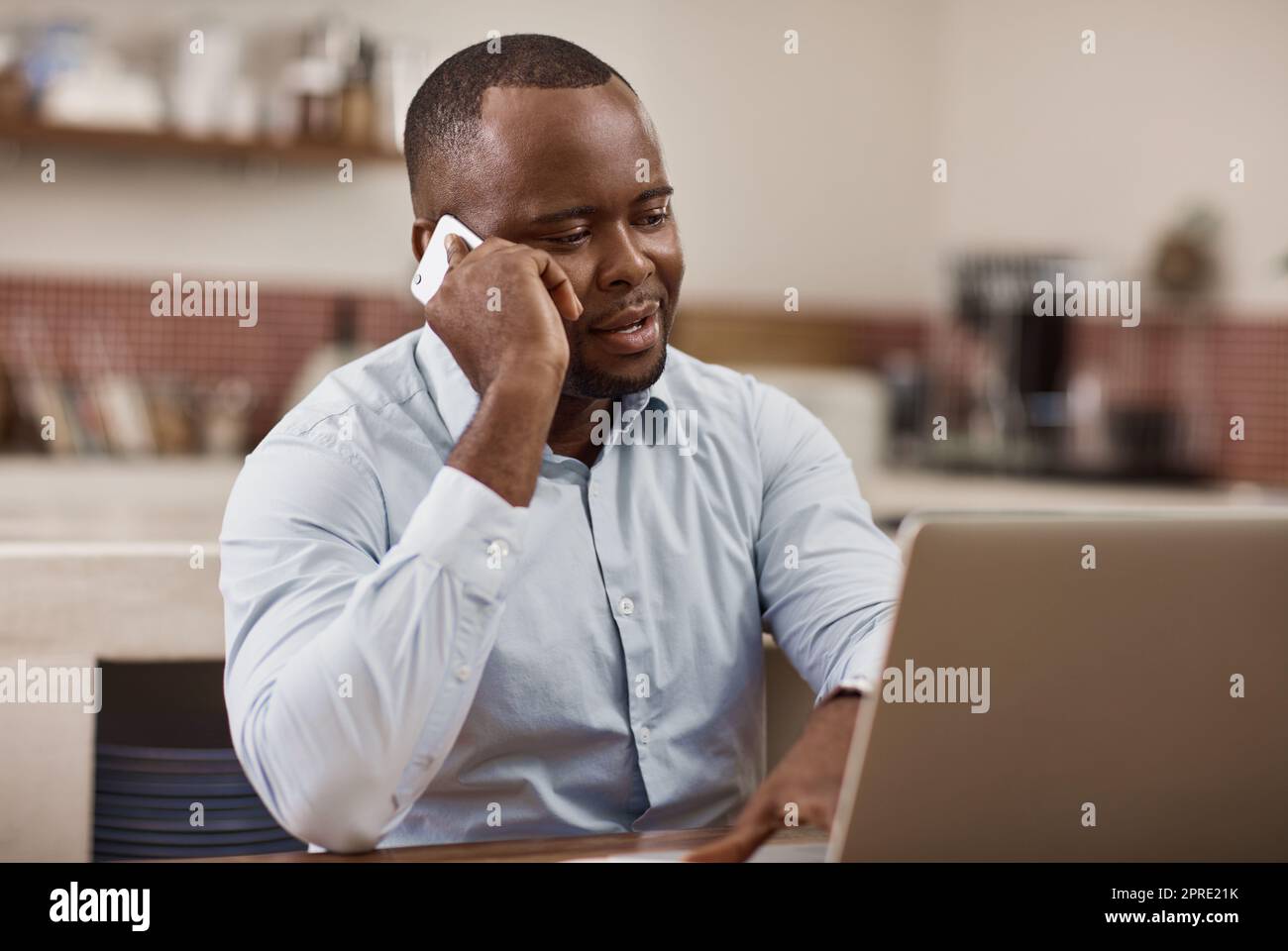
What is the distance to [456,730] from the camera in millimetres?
1028

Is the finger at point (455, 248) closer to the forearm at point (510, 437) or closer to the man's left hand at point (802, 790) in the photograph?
the forearm at point (510, 437)

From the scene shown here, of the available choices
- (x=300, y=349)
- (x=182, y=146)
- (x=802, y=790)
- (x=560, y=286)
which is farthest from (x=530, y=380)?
(x=300, y=349)

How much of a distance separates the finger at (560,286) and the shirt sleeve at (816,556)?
0.98ft

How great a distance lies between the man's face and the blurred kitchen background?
1.68 metres

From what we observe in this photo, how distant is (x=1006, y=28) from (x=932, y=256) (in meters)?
0.69

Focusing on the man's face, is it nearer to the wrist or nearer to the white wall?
the wrist

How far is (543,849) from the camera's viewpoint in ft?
3.04

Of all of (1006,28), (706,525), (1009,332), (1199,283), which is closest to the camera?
(706,525)

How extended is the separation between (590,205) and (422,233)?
0.69 ft

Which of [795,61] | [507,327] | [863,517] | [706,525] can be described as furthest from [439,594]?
[795,61]

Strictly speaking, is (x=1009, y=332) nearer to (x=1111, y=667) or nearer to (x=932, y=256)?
(x=932, y=256)

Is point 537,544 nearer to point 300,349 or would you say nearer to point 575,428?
point 575,428

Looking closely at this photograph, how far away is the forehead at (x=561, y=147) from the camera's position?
1196 millimetres
